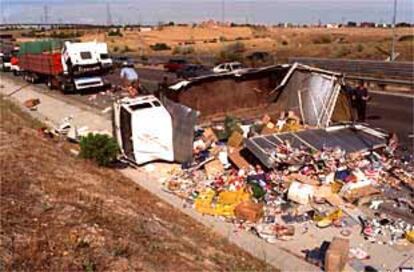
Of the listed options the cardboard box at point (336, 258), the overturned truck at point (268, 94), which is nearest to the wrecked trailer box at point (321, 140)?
the overturned truck at point (268, 94)

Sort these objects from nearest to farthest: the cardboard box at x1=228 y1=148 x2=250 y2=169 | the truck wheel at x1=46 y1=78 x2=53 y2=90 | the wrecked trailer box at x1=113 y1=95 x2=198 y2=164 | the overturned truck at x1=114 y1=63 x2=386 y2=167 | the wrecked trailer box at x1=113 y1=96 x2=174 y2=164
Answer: the cardboard box at x1=228 y1=148 x2=250 y2=169 → the overturned truck at x1=114 y1=63 x2=386 y2=167 → the wrecked trailer box at x1=113 y1=95 x2=198 y2=164 → the wrecked trailer box at x1=113 y1=96 x2=174 y2=164 → the truck wheel at x1=46 y1=78 x2=53 y2=90

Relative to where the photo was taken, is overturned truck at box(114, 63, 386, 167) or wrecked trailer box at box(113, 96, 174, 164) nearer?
overturned truck at box(114, 63, 386, 167)

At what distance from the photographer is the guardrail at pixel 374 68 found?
3164 centimetres

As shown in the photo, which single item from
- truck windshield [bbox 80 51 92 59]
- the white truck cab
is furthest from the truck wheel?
truck windshield [bbox 80 51 92 59]

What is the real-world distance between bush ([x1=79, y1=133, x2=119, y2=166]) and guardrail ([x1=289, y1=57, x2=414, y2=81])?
19491 mm

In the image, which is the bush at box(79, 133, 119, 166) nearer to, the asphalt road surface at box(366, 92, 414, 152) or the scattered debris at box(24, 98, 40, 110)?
the asphalt road surface at box(366, 92, 414, 152)

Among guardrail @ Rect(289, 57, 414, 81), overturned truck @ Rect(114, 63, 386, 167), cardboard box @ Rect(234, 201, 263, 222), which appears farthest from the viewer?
guardrail @ Rect(289, 57, 414, 81)

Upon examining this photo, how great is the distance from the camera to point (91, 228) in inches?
367

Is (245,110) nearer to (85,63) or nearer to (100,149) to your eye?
(100,149)

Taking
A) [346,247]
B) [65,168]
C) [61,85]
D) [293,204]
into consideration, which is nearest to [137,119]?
[65,168]

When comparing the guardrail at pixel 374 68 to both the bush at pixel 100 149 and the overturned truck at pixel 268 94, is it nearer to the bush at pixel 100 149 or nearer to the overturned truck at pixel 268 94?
the overturned truck at pixel 268 94

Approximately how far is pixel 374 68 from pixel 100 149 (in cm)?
2229

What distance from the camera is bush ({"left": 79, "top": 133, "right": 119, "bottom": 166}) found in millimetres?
16062

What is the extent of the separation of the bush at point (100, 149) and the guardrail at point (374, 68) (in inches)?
767
